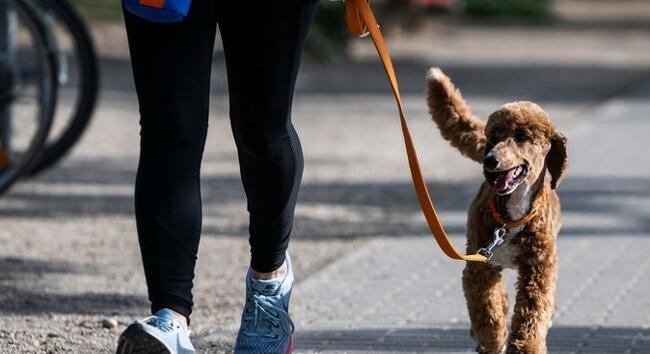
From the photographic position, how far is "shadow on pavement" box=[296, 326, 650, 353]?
15.7 ft

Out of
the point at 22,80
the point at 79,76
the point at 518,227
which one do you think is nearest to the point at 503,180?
the point at 518,227

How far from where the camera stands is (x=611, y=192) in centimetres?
819

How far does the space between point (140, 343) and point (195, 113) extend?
2.09ft

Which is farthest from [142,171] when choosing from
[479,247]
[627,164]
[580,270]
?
[627,164]

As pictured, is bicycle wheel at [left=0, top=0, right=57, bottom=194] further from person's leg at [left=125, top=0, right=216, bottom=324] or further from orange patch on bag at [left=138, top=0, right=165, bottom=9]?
orange patch on bag at [left=138, top=0, right=165, bottom=9]

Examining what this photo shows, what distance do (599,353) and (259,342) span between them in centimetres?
127

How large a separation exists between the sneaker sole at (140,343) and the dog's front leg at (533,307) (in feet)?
3.31

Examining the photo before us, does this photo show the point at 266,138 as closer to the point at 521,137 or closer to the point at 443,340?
the point at 521,137

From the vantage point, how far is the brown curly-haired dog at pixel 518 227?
395cm

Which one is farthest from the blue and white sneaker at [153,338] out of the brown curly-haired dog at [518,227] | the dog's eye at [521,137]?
the dog's eye at [521,137]

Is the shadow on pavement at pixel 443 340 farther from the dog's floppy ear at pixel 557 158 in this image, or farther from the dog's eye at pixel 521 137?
the dog's eye at pixel 521 137

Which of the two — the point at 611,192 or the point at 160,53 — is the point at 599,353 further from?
the point at 611,192

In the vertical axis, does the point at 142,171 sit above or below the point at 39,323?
above

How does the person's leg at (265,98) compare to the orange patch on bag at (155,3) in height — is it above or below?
below
